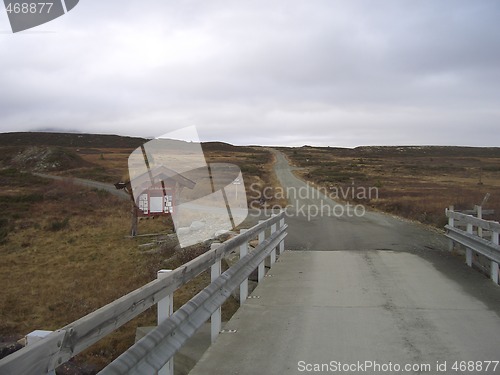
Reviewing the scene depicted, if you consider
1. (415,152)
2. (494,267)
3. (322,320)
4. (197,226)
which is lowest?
(197,226)

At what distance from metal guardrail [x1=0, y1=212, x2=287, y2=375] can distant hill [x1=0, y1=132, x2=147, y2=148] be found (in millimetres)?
126953

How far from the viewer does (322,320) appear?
578 centimetres

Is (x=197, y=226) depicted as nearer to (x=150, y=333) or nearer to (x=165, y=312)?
(x=165, y=312)

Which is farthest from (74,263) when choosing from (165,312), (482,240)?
(165,312)

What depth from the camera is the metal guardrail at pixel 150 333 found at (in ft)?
7.14

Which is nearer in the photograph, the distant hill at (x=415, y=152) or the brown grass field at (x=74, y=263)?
the brown grass field at (x=74, y=263)

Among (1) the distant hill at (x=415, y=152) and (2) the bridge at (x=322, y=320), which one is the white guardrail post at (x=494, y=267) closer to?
(2) the bridge at (x=322, y=320)

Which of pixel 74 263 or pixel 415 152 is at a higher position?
pixel 415 152

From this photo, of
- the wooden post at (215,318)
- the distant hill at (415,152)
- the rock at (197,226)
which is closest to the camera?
the wooden post at (215,318)

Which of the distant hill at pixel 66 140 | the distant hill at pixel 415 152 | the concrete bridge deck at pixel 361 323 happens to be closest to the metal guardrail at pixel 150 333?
the concrete bridge deck at pixel 361 323

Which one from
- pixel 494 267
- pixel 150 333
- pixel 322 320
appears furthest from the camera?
pixel 494 267

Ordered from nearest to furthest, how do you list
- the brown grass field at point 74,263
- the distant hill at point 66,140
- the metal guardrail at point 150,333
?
the metal guardrail at point 150,333 → the brown grass field at point 74,263 → the distant hill at point 66,140

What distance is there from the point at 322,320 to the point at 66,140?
144604 mm

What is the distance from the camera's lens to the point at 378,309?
6246 millimetres
